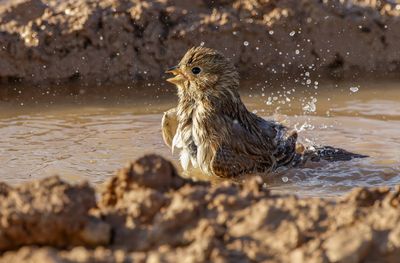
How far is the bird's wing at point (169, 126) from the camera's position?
745cm

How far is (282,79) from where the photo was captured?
949 centimetres

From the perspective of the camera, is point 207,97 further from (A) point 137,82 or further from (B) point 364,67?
(B) point 364,67

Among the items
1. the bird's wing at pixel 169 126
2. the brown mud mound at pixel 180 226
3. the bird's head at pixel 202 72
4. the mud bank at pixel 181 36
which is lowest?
the brown mud mound at pixel 180 226

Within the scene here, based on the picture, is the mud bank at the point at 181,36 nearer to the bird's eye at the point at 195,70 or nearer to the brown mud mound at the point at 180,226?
the bird's eye at the point at 195,70

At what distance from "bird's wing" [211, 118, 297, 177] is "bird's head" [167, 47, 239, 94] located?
1.31 feet

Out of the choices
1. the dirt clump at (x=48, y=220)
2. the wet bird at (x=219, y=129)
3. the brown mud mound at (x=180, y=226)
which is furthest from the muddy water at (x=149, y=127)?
the dirt clump at (x=48, y=220)

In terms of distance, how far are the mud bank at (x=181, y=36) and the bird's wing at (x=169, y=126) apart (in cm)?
194

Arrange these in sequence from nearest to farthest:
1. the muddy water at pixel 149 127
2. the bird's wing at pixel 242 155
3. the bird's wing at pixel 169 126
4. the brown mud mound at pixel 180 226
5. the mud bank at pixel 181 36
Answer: the brown mud mound at pixel 180 226, the bird's wing at pixel 242 155, the muddy water at pixel 149 127, the bird's wing at pixel 169 126, the mud bank at pixel 181 36

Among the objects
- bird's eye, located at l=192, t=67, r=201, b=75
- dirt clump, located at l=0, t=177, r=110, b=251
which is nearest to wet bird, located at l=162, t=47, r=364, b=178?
bird's eye, located at l=192, t=67, r=201, b=75

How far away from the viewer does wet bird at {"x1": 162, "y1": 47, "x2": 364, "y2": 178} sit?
23.6ft

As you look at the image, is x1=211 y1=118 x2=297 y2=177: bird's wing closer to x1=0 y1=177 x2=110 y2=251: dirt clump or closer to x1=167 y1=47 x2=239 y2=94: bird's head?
x1=167 y1=47 x2=239 y2=94: bird's head

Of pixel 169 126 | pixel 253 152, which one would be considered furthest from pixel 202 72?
pixel 253 152

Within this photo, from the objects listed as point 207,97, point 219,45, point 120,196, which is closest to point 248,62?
point 219,45

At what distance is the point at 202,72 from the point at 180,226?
4021 millimetres
